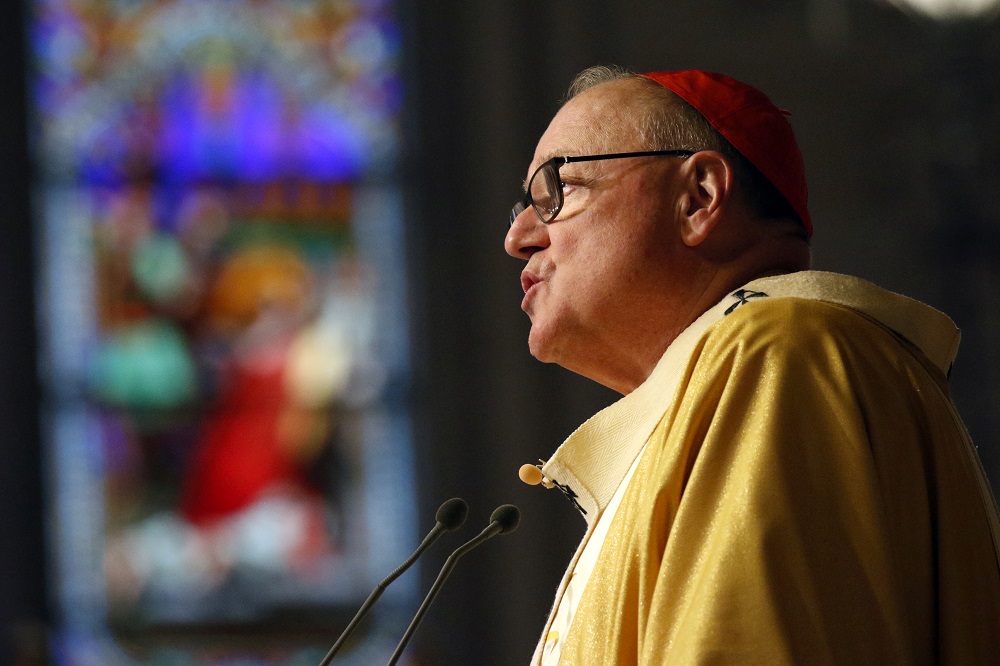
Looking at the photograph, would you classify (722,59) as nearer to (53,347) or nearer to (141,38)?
(141,38)

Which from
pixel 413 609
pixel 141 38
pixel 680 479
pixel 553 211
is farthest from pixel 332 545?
pixel 680 479

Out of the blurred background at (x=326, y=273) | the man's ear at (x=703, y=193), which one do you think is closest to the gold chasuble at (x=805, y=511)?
the man's ear at (x=703, y=193)

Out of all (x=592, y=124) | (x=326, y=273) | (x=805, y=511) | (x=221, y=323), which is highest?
(x=592, y=124)

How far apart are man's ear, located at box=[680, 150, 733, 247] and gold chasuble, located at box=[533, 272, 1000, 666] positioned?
0.95 feet

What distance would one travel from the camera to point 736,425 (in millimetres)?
1836

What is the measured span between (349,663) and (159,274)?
1.91 meters

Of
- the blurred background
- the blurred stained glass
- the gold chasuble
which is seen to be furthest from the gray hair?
the blurred stained glass

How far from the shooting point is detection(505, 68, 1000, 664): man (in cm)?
170

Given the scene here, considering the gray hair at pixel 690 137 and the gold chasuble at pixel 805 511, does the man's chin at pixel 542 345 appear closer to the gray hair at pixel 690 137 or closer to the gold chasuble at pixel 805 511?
the gray hair at pixel 690 137

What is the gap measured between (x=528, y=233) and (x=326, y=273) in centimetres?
428

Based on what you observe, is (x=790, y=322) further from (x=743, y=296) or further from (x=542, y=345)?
(x=542, y=345)

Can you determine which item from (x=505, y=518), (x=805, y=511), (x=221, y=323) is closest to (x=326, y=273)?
(x=221, y=323)

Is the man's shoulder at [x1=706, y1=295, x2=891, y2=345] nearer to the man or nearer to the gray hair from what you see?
the man

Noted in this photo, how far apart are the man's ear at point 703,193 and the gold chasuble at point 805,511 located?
29 centimetres
